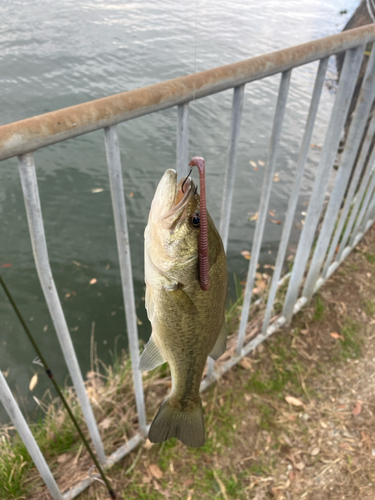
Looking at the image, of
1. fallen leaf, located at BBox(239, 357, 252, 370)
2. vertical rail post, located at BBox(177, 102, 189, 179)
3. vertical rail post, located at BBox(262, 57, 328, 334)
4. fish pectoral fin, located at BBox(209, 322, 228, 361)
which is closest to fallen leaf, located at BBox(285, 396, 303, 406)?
fallen leaf, located at BBox(239, 357, 252, 370)

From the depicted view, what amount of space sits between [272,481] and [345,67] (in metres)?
2.68

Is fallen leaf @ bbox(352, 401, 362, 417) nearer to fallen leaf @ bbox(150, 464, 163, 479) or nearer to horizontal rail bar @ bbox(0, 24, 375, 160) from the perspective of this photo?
fallen leaf @ bbox(150, 464, 163, 479)

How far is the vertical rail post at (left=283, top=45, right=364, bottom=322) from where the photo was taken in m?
2.10

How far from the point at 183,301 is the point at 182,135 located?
721 millimetres

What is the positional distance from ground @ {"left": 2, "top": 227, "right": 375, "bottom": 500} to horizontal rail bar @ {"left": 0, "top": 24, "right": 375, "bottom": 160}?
7.48ft

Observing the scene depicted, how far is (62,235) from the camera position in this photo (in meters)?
5.29

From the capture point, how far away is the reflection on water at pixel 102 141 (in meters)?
4.60

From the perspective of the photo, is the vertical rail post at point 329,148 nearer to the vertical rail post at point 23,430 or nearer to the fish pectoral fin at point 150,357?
the fish pectoral fin at point 150,357

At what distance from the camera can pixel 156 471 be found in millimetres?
2594

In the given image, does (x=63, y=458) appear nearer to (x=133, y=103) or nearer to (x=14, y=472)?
(x=14, y=472)

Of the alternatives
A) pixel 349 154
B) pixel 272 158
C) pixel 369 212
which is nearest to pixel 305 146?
pixel 272 158

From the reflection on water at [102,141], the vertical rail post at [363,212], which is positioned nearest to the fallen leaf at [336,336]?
the vertical rail post at [363,212]

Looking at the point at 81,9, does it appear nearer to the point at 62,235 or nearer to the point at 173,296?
the point at 62,235

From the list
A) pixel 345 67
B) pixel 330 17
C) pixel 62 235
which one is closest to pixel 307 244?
pixel 345 67
